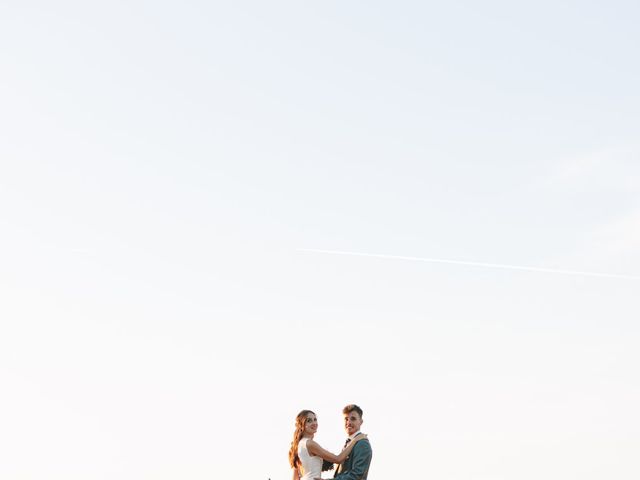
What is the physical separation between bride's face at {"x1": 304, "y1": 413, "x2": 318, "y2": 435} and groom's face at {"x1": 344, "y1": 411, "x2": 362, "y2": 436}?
126 cm

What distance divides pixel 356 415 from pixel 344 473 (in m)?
1.26

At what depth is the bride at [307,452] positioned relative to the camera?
23938 millimetres

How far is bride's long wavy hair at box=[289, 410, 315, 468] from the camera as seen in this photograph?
79.7 ft

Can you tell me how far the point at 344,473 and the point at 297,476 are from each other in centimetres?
194

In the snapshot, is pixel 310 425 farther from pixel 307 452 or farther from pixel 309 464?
pixel 309 464

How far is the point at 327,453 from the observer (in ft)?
77.7

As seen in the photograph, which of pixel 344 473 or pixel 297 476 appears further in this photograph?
pixel 297 476

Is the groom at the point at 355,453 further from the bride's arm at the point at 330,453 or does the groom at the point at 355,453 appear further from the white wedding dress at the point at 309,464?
the white wedding dress at the point at 309,464

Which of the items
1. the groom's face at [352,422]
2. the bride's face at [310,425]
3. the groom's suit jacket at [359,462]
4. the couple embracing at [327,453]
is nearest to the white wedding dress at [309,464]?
the couple embracing at [327,453]

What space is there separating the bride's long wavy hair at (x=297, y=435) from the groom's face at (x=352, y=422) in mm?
1406

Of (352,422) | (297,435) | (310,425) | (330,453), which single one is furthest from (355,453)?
(297,435)

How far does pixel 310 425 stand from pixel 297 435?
0.39 m

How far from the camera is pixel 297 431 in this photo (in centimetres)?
2436

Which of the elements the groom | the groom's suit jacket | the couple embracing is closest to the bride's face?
the couple embracing
